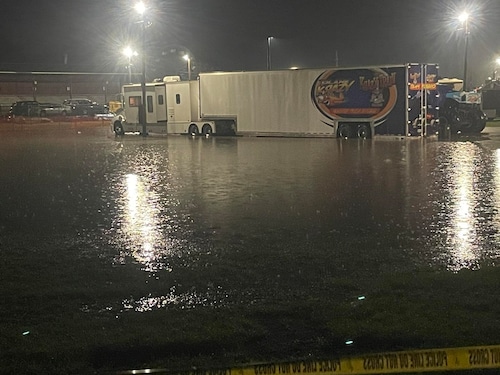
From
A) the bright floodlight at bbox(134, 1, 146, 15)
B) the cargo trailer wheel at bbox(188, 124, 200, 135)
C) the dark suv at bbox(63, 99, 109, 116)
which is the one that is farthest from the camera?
the dark suv at bbox(63, 99, 109, 116)

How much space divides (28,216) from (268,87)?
76.0 ft

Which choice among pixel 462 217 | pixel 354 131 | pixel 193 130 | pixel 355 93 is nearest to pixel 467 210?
pixel 462 217

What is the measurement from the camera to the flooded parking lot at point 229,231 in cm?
781

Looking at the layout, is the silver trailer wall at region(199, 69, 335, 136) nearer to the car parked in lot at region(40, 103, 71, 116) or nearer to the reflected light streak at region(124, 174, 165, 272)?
the reflected light streak at region(124, 174, 165, 272)

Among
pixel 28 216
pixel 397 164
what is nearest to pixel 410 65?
pixel 397 164

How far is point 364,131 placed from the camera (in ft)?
105

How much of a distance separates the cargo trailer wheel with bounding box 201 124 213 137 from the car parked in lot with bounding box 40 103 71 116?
116ft

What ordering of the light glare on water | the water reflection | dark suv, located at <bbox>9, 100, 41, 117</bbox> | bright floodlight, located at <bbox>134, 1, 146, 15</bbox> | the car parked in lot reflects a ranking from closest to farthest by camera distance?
the light glare on water, the water reflection, bright floodlight, located at <bbox>134, 1, 146, 15</bbox>, dark suv, located at <bbox>9, 100, 41, 117</bbox>, the car parked in lot

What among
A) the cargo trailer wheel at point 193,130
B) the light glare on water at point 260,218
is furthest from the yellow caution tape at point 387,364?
the cargo trailer wheel at point 193,130

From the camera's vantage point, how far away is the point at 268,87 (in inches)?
1384

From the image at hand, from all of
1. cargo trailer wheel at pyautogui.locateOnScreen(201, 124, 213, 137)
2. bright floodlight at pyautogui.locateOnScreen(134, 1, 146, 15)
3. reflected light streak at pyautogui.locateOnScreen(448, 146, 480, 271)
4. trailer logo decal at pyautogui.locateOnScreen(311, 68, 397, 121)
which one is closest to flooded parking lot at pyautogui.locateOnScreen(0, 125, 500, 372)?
reflected light streak at pyautogui.locateOnScreen(448, 146, 480, 271)

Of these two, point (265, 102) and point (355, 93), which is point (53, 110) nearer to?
point (265, 102)

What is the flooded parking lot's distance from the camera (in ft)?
25.6

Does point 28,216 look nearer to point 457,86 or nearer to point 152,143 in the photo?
point 152,143
